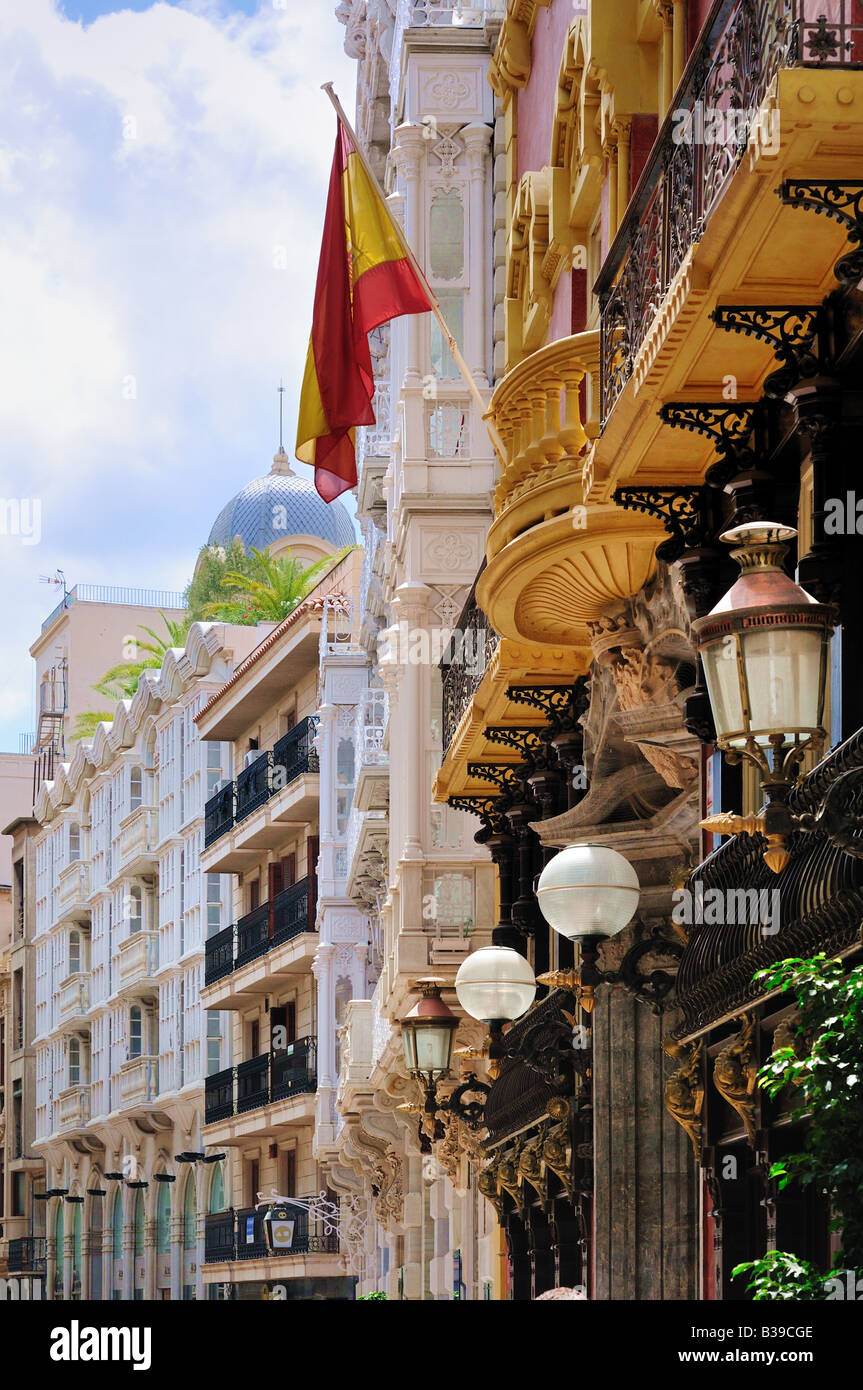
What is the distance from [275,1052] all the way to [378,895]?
12254mm

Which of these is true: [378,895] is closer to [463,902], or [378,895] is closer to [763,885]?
[463,902]

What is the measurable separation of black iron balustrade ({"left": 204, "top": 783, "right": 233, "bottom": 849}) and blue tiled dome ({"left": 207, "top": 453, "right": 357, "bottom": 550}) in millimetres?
18751

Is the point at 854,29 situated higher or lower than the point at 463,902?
higher

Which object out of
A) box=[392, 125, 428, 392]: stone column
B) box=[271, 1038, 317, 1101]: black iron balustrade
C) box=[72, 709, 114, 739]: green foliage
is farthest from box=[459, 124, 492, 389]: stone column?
box=[72, 709, 114, 739]: green foliage

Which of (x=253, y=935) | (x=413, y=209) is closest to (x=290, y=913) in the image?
(x=253, y=935)

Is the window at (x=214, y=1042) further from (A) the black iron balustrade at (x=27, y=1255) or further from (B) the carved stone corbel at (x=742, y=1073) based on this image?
(B) the carved stone corbel at (x=742, y=1073)

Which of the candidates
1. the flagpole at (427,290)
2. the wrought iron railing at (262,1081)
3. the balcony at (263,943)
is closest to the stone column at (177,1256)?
the wrought iron railing at (262,1081)

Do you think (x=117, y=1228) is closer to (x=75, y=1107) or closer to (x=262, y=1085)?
(x=75, y=1107)

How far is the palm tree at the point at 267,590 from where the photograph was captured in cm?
6291

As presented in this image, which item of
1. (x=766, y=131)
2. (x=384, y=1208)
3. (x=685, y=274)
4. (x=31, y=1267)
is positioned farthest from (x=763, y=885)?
(x=31, y=1267)

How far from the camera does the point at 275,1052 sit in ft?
157

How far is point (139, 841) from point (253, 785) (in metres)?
12.7

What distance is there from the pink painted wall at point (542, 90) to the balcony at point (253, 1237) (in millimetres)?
29001

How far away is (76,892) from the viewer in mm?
71000
